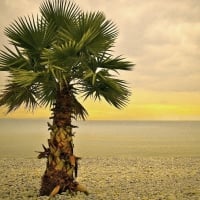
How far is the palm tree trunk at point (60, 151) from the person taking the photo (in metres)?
9.92

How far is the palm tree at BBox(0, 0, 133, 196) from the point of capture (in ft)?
30.8

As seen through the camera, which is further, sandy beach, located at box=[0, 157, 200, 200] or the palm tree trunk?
sandy beach, located at box=[0, 157, 200, 200]

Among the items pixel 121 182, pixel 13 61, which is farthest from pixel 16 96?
pixel 121 182

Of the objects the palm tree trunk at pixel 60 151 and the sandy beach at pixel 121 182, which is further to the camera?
the sandy beach at pixel 121 182

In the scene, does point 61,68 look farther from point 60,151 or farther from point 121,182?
point 121,182

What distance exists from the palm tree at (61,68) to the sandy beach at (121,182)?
3.25ft

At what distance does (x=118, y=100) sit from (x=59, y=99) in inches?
57.9

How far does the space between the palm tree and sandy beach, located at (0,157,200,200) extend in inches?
39.1

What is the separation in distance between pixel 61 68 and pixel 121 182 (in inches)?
219

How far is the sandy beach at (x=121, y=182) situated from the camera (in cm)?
1076

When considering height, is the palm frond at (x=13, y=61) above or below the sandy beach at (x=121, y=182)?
above

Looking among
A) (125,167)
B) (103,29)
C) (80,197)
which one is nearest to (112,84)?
(103,29)

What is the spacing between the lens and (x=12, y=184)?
1299 centimetres

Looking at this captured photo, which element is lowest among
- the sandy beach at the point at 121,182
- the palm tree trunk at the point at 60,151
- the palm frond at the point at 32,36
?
the sandy beach at the point at 121,182
